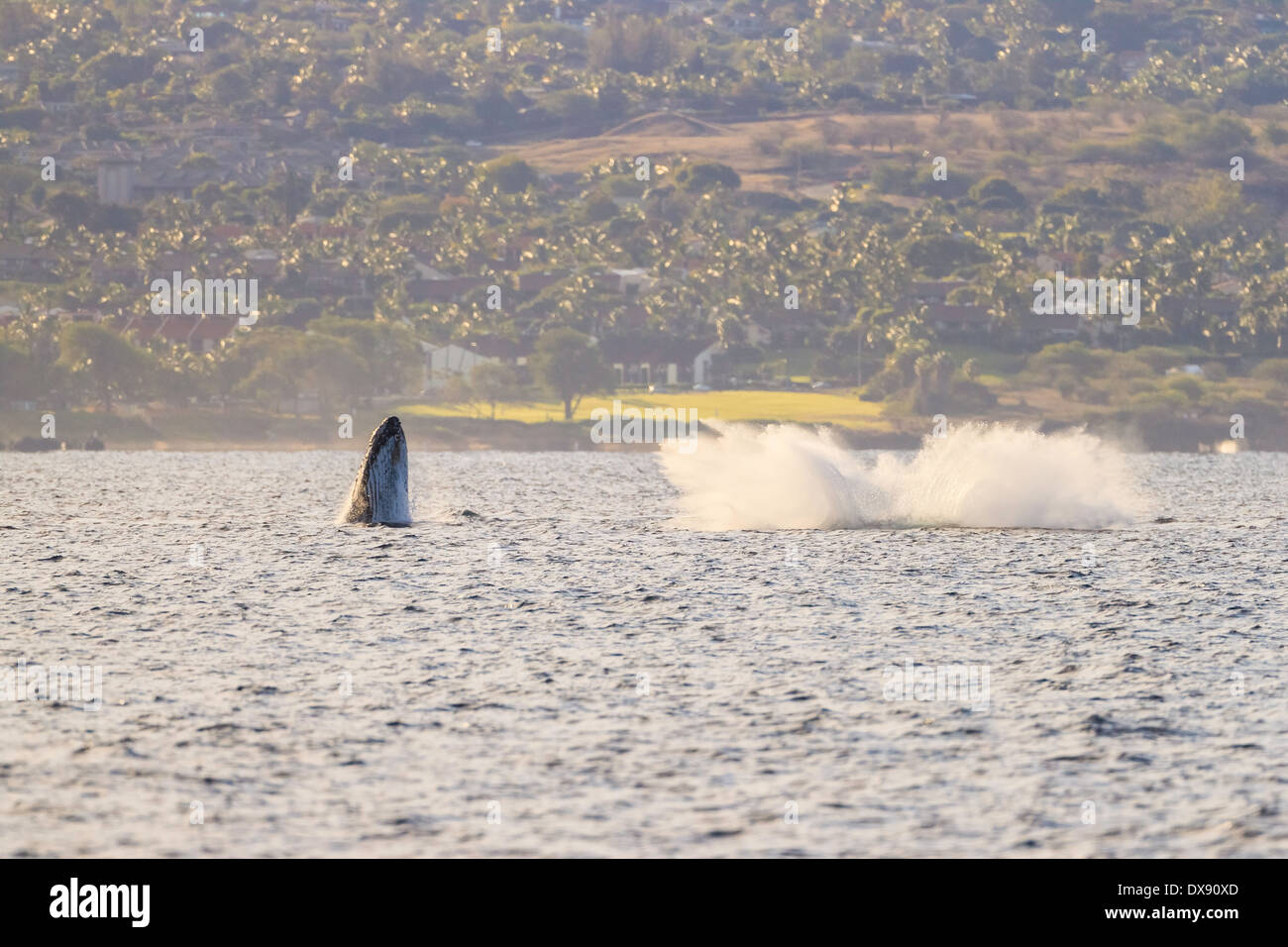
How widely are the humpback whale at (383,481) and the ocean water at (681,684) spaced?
1357 millimetres

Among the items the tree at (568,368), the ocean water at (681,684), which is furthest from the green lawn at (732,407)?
the ocean water at (681,684)

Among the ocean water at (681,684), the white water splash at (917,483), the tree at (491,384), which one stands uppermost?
the tree at (491,384)

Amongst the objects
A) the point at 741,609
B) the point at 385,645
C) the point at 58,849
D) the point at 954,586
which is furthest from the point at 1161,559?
the point at 58,849

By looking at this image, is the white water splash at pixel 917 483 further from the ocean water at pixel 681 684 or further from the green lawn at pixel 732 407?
the green lawn at pixel 732 407

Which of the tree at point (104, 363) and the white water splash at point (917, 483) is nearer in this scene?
the white water splash at point (917, 483)

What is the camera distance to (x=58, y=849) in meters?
18.1

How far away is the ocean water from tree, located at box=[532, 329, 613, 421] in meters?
124

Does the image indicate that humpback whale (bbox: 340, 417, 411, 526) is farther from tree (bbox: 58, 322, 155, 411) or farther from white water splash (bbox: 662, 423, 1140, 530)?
tree (bbox: 58, 322, 155, 411)

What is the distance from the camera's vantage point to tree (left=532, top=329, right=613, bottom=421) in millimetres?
187750

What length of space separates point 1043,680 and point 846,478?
34.5 m

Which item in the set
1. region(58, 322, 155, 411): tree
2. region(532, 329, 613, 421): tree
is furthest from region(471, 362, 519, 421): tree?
region(58, 322, 155, 411): tree

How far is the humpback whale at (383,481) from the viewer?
48125mm

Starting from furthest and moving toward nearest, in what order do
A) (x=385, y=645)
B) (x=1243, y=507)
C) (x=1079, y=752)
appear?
(x=1243, y=507)
(x=385, y=645)
(x=1079, y=752)
